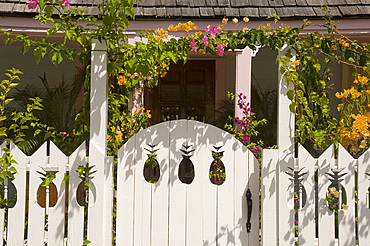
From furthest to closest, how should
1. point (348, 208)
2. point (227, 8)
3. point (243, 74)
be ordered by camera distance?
→ point (243, 74), point (227, 8), point (348, 208)

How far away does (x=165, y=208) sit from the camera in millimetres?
2926

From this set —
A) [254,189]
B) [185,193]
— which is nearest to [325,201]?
[254,189]

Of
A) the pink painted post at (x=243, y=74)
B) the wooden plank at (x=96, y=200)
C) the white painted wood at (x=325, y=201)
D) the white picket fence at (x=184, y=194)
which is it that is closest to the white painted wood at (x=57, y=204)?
the white picket fence at (x=184, y=194)

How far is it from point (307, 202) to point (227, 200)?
52cm

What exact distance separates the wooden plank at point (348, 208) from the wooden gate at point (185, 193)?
546mm

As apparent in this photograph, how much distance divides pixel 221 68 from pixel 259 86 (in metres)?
0.75

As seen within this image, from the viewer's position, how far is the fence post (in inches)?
113

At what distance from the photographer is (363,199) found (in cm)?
287

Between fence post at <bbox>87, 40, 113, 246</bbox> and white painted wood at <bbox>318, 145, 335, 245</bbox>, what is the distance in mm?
1369

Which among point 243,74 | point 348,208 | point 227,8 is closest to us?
point 348,208

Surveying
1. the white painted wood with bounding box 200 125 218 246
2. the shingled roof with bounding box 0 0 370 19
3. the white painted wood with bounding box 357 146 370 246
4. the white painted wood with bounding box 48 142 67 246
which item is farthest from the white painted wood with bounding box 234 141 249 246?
the shingled roof with bounding box 0 0 370 19

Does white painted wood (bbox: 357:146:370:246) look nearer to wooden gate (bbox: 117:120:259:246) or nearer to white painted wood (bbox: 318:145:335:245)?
white painted wood (bbox: 318:145:335:245)

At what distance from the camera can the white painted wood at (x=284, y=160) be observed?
2865 millimetres

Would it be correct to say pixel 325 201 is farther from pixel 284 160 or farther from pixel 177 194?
pixel 177 194
